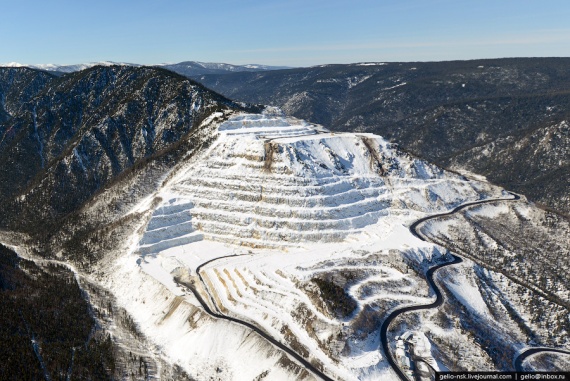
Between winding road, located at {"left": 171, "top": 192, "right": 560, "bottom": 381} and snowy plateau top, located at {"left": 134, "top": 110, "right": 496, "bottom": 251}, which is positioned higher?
snowy plateau top, located at {"left": 134, "top": 110, "right": 496, "bottom": 251}

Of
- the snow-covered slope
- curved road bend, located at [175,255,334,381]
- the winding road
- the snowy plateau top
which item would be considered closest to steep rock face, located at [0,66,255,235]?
the snowy plateau top

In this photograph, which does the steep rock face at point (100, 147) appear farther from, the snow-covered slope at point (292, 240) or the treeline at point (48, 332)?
the treeline at point (48, 332)

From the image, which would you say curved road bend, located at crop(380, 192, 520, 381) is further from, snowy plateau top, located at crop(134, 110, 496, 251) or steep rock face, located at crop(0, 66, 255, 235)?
steep rock face, located at crop(0, 66, 255, 235)

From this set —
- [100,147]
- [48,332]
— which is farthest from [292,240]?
[100,147]

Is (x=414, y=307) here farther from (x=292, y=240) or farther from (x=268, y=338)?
(x=292, y=240)

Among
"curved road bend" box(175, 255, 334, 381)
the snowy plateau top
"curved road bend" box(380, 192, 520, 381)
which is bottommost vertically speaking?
"curved road bend" box(175, 255, 334, 381)

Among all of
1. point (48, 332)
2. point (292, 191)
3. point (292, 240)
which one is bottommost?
point (48, 332)

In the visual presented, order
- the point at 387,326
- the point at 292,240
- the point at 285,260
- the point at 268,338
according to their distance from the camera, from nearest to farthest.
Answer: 1. the point at 387,326
2. the point at 268,338
3. the point at 285,260
4. the point at 292,240
